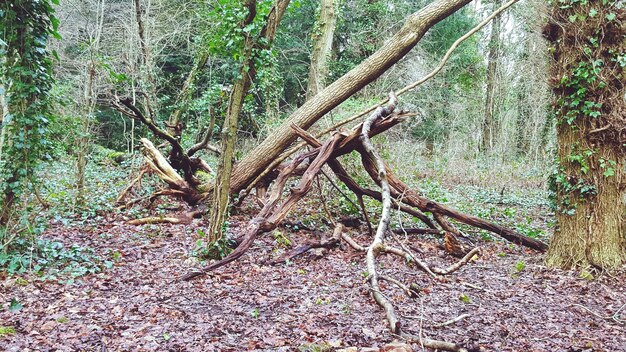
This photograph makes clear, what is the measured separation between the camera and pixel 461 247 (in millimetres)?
6211

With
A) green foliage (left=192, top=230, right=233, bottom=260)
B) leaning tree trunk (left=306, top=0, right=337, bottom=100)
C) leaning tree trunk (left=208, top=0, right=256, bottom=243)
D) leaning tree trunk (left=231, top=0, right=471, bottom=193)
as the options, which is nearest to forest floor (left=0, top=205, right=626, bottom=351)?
green foliage (left=192, top=230, right=233, bottom=260)

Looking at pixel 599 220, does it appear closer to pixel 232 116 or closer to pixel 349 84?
pixel 349 84

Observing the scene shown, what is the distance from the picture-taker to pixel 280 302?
4203 mm

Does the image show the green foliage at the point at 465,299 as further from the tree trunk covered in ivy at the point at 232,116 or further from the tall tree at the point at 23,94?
the tall tree at the point at 23,94

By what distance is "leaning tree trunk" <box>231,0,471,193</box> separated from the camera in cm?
675

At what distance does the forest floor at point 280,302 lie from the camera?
131 inches

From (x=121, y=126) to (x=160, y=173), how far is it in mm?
9697

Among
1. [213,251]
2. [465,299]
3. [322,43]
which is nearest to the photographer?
[465,299]

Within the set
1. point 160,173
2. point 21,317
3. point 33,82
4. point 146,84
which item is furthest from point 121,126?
point 21,317

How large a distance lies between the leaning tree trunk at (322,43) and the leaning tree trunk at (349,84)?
124 inches

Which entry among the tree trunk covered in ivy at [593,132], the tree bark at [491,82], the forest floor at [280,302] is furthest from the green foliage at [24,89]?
the tree bark at [491,82]

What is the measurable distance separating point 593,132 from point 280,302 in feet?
14.4

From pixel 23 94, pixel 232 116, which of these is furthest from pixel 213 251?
pixel 23 94

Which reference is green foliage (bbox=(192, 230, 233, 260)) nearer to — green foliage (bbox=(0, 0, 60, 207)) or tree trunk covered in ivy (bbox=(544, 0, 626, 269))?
green foliage (bbox=(0, 0, 60, 207))
